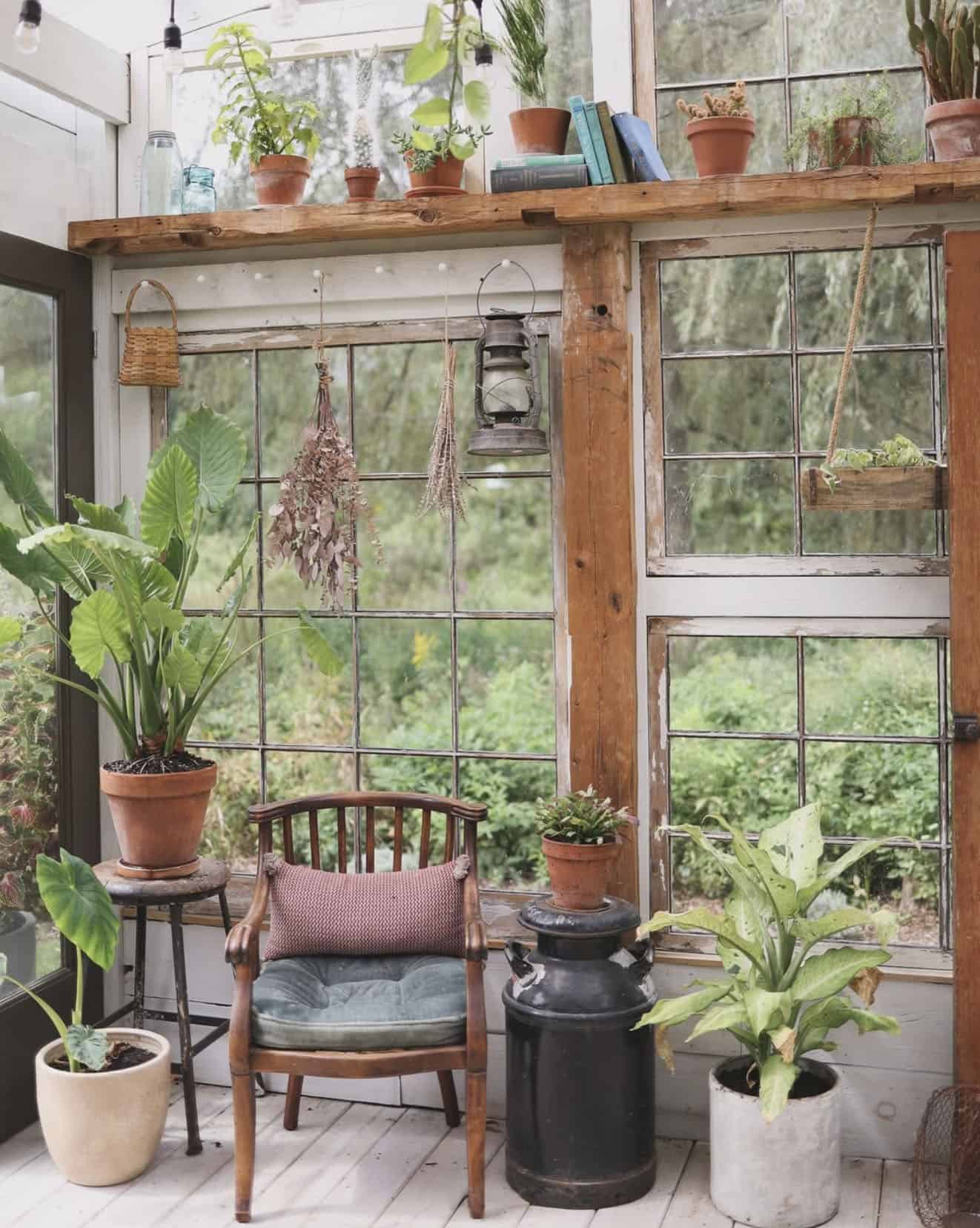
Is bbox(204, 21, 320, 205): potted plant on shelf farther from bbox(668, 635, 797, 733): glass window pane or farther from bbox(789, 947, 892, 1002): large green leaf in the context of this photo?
bbox(789, 947, 892, 1002): large green leaf

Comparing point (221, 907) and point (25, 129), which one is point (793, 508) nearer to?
point (221, 907)

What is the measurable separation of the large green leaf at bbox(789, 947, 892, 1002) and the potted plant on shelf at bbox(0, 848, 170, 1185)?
5.41ft

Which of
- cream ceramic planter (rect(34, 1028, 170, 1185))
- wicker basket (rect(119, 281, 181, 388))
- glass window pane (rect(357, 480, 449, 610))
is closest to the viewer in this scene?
cream ceramic planter (rect(34, 1028, 170, 1185))

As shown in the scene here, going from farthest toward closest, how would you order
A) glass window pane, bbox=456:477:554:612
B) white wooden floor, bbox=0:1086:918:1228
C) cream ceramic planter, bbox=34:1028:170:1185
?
glass window pane, bbox=456:477:554:612, cream ceramic planter, bbox=34:1028:170:1185, white wooden floor, bbox=0:1086:918:1228

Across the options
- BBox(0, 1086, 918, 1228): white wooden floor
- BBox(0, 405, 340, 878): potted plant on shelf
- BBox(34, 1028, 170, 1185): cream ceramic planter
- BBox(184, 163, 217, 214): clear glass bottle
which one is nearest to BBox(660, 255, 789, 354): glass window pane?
BBox(0, 405, 340, 878): potted plant on shelf

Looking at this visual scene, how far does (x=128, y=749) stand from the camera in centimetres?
360

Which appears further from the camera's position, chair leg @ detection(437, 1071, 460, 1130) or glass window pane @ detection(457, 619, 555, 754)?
glass window pane @ detection(457, 619, 555, 754)

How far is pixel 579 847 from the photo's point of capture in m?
3.32

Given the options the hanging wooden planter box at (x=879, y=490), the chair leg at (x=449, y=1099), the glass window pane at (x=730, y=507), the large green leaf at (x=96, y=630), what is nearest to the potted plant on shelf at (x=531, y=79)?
the glass window pane at (x=730, y=507)

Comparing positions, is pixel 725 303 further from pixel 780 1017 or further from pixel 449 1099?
pixel 449 1099

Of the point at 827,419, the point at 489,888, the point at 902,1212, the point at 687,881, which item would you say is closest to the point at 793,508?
the point at 827,419

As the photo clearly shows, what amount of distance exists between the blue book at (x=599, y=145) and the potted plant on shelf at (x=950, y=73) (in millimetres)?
811

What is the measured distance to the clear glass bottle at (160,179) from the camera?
393 centimetres

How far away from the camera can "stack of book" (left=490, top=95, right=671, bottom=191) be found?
3.50 metres
